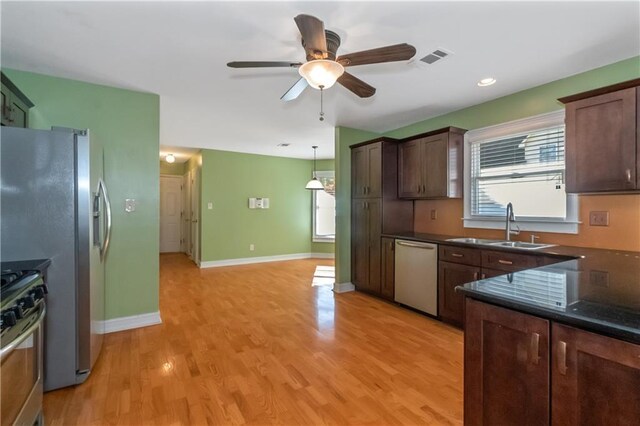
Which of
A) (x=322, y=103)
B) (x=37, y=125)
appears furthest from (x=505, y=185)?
(x=37, y=125)

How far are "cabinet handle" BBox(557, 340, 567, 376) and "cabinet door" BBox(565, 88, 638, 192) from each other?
75.9 inches

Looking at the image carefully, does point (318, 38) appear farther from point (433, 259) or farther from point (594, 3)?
point (433, 259)

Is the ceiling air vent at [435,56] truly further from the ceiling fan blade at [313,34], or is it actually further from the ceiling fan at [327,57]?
the ceiling fan blade at [313,34]

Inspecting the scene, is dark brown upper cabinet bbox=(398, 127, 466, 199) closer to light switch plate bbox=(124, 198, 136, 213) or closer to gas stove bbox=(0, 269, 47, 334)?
light switch plate bbox=(124, 198, 136, 213)

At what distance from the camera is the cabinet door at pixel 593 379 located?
871mm

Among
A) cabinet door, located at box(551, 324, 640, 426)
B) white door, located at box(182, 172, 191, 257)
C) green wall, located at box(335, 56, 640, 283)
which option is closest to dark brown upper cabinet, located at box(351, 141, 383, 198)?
green wall, located at box(335, 56, 640, 283)

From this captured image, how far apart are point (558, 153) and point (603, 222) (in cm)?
74

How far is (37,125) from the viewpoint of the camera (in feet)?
8.80

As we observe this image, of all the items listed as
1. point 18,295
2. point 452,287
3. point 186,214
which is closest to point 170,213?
point 186,214

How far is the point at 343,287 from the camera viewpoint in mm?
4418

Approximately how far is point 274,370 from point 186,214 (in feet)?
20.8

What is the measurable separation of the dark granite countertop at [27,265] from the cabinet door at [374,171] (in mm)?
3402

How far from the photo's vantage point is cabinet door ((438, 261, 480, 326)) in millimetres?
2967

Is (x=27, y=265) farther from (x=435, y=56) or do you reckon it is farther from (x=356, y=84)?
(x=435, y=56)
